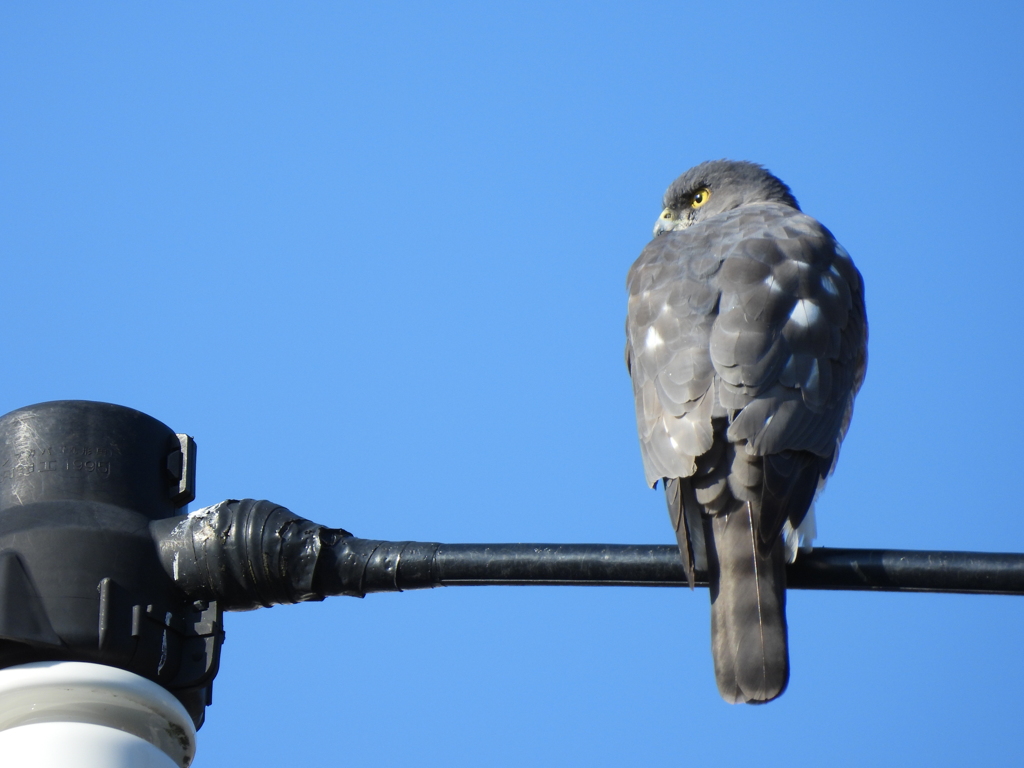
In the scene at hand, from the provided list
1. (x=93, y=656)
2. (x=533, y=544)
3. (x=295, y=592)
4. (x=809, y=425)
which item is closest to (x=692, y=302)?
(x=809, y=425)

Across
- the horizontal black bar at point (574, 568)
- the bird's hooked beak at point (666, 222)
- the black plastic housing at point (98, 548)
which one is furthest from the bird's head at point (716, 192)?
the black plastic housing at point (98, 548)

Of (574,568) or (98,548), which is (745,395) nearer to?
(574,568)

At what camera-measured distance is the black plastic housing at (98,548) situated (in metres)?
2.35

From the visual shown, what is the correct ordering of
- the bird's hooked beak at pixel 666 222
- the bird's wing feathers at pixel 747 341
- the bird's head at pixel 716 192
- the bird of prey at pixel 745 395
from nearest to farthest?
the bird of prey at pixel 745 395 < the bird's wing feathers at pixel 747 341 < the bird's head at pixel 716 192 < the bird's hooked beak at pixel 666 222

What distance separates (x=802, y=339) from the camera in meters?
3.86

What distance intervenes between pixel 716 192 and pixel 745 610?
11.6 feet

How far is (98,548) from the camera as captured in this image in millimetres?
2490

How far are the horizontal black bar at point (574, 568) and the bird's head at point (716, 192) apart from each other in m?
3.71

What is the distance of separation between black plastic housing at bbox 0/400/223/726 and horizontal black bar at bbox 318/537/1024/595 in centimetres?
34

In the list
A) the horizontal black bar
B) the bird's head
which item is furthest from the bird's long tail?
the bird's head

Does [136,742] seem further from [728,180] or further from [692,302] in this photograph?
[728,180]

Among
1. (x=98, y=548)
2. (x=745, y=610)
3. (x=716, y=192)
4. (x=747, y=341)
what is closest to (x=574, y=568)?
(x=745, y=610)

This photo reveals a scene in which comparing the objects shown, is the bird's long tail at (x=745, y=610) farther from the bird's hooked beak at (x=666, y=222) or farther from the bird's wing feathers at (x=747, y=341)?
the bird's hooked beak at (x=666, y=222)

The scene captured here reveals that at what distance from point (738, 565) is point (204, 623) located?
4.84 ft
